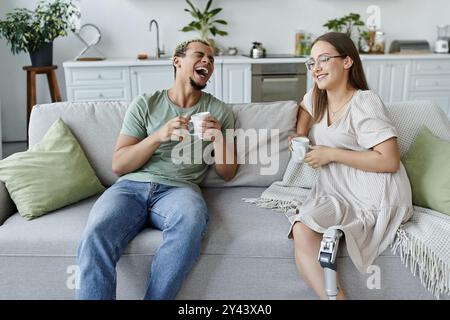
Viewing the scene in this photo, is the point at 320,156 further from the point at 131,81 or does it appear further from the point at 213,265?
the point at 131,81

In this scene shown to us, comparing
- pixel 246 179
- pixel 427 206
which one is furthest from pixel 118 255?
pixel 427 206

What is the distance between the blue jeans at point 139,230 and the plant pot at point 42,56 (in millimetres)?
2611

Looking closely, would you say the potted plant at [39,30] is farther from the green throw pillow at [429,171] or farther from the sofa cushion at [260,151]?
the green throw pillow at [429,171]

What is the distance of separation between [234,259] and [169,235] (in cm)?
25

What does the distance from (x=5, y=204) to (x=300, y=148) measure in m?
1.17

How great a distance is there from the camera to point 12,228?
1688mm

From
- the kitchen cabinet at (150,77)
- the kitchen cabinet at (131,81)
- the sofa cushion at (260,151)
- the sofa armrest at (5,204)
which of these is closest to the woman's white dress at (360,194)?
the sofa cushion at (260,151)

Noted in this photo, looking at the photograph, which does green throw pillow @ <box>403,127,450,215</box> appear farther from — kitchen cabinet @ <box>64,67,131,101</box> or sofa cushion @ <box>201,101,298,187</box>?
kitchen cabinet @ <box>64,67,131,101</box>

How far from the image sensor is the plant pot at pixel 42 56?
3.89m

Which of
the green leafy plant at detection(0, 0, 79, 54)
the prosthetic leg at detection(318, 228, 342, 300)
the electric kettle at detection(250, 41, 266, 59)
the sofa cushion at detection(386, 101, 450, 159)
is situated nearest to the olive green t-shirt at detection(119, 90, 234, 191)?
the prosthetic leg at detection(318, 228, 342, 300)

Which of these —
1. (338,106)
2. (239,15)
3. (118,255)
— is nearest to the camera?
(118,255)

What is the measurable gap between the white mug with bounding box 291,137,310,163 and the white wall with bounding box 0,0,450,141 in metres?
3.06

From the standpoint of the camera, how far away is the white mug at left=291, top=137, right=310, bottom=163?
169cm
